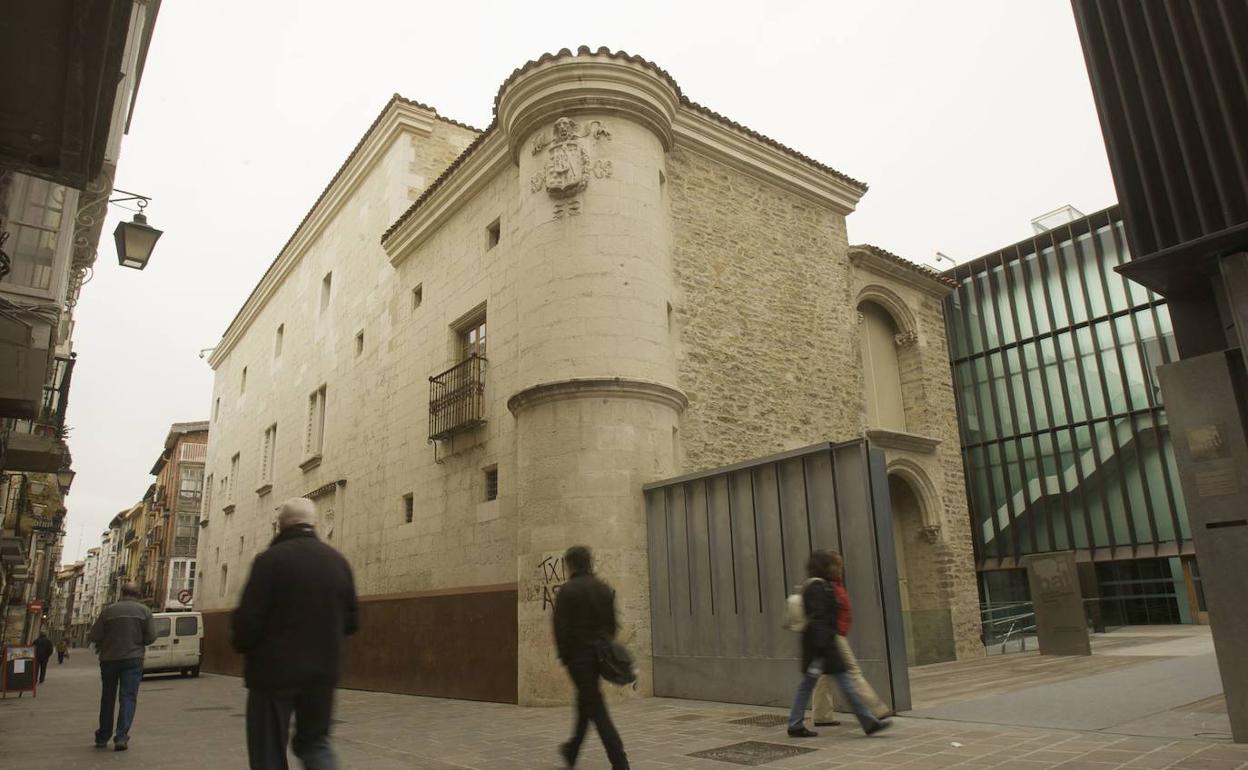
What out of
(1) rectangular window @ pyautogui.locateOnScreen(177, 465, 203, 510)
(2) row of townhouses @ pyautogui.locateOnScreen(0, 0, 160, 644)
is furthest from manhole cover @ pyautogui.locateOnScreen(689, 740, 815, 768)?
(1) rectangular window @ pyautogui.locateOnScreen(177, 465, 203, 510)

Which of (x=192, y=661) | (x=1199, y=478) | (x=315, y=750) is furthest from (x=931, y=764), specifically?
(x=192, y=661)

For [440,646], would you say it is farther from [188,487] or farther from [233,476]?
[188,487]

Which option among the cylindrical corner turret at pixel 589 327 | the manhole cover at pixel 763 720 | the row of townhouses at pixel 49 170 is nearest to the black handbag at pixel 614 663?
the manhole cover at pixel 763 720

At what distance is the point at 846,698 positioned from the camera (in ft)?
21.4

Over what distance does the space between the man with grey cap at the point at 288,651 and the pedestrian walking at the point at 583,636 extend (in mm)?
1846

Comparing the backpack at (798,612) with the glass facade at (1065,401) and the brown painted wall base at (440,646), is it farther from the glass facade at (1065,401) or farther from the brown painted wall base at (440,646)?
the glass facade at (1065,401)

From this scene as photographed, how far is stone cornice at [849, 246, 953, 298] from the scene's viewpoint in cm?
1694

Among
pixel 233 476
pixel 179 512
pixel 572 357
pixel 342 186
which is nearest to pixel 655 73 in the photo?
pixel 572 357

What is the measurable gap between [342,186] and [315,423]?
6.48 meters

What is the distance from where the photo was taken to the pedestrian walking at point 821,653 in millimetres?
6523

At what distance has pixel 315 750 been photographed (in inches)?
143

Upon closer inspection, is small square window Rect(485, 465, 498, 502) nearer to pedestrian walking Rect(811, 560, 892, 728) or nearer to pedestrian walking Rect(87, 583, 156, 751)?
pedestrian walking Rect(87, 583, 156, 751)

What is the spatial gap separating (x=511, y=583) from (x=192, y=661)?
14.7 m

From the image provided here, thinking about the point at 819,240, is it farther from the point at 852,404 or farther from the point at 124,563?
the point at 124,563
